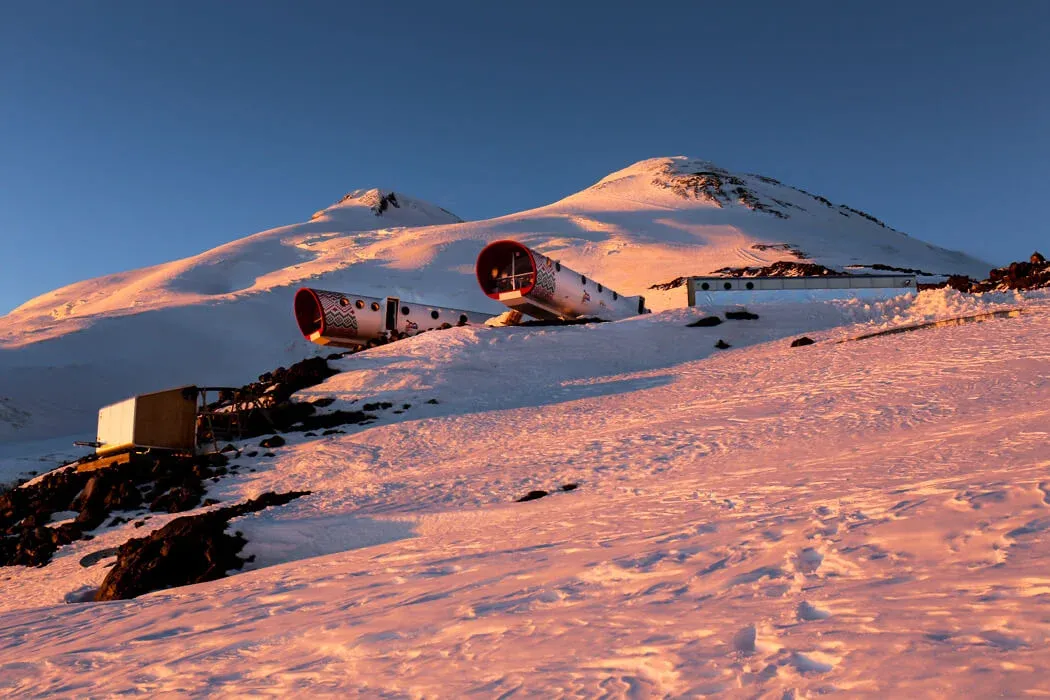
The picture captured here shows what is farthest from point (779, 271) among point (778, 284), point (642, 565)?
point (642, 565)

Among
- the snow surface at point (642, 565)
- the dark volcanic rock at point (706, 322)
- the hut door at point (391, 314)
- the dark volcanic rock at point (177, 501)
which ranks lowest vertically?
the dark volcanic rock at point (177, 501)

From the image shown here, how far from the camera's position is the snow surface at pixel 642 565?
414 cm

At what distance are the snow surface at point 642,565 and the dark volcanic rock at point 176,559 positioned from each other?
0.56 meters

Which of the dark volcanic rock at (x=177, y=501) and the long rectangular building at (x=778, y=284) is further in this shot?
the long rectangular building at (x=778, y=284)

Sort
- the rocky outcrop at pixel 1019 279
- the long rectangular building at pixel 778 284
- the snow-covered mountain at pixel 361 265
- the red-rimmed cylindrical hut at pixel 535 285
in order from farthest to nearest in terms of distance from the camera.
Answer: the snow-covered mountain at pixel 361 265 → the long rectangular building at pixel 778 284 → the red-rimmed cylindrical hut at pixel 535 285 → the rocky outcrop at pixel 1019 279

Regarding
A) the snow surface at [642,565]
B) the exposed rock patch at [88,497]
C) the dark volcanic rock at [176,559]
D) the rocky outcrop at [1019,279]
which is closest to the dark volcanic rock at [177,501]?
the exposed rock patch at [88,497]

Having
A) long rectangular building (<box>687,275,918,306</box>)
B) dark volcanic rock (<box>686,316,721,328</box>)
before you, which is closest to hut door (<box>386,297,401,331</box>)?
dark volcanic rock (<box>686,316,721,328</box>)

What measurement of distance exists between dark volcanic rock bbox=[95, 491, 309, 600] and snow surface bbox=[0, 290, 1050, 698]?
1.82 ft

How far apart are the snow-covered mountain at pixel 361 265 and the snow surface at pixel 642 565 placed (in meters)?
24.8

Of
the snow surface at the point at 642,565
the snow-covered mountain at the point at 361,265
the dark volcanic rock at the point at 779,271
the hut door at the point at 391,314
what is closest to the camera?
the snow surface at the point at 642,565

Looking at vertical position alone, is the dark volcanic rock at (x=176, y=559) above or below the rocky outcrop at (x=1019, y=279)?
below

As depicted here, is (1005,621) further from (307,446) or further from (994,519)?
(307,446)

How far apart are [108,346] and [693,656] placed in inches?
1718

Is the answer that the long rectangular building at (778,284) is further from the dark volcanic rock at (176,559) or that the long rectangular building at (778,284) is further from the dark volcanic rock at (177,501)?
the dark volcanic rock at (176,559)
